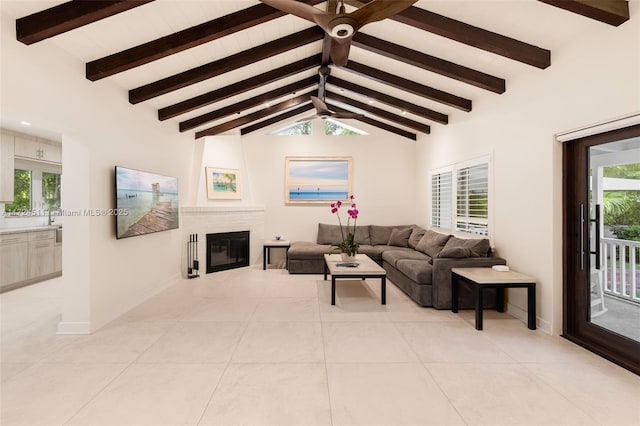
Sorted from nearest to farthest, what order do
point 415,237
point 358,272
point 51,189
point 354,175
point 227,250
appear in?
point 358,272 → point 51,189 → point 415,237 → point 227,250 → point 354,175

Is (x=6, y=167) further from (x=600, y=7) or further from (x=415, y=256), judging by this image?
(x=600, y=7)

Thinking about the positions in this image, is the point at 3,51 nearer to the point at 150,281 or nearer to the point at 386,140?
the point at 150,281

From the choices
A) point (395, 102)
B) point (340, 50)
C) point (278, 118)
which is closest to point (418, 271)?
point (340, 50)

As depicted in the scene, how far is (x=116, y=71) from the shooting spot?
322cm

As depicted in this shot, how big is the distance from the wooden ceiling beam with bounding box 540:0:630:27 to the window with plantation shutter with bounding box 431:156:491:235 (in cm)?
202

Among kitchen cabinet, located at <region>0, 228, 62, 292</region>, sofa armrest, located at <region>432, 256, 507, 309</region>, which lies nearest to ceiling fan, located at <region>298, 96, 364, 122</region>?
sofa armrest, located at <region>432, 256, 507, 309</region>

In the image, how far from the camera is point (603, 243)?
2.96 meters

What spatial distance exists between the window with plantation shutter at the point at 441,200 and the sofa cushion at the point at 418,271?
5.00 ft

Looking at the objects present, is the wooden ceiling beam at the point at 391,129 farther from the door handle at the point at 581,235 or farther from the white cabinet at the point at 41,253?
the white cabinet at the point at 41,253

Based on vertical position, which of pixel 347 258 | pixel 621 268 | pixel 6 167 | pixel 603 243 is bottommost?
pixel 347 258

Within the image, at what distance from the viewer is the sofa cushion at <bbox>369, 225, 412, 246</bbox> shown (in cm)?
676

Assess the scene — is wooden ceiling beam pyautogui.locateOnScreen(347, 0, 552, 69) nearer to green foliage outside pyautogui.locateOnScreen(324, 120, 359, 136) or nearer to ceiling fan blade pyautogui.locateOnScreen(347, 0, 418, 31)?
ceiling fan blade pyautogui.locateOnScreen(347, 0, 418, 31)

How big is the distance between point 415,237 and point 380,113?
259 cm

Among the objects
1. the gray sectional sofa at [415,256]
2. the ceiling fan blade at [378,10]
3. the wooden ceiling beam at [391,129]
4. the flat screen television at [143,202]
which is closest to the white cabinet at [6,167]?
the flat screen television at [143,202]
